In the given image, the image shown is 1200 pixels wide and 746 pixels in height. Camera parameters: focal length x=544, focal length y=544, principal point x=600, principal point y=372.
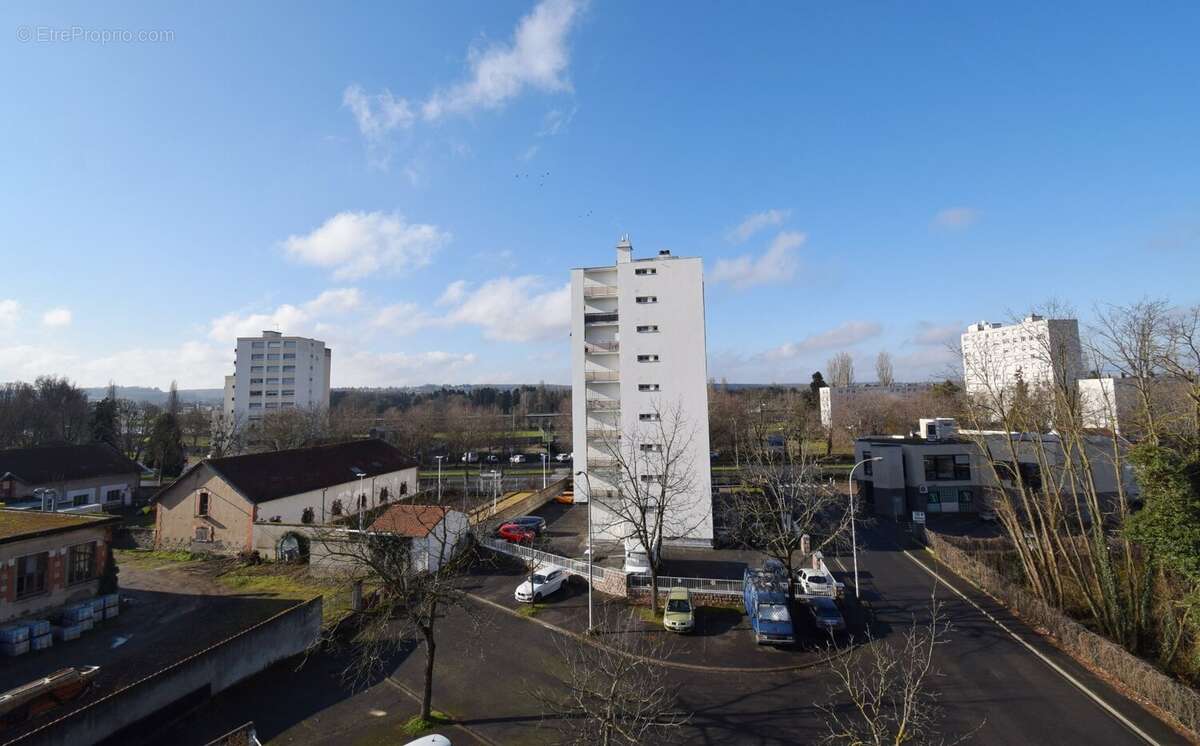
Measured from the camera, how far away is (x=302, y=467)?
38.2 metres

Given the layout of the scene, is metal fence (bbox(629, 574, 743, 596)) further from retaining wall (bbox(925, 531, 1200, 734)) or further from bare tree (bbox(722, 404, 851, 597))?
retaining wall (bbox(925, 531, 1200, 734))

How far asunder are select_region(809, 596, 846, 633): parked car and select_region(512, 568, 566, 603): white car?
35.7 feet

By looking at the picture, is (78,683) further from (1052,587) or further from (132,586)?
(1052,587)

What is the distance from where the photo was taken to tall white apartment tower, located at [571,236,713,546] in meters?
33.8

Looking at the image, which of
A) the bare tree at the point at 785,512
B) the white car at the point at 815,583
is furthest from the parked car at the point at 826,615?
the white car at the point at 815,583

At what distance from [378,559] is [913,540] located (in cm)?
3327

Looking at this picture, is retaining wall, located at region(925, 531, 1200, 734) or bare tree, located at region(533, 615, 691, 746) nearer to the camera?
bare tree, located at region(533, 615, 691, 746)

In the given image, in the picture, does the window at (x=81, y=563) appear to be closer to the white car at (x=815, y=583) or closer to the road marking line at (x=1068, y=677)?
the white car at (x=815, y=583)

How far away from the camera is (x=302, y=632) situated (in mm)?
19250

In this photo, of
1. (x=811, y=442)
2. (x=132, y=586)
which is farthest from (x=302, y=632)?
(x=811, y=442)

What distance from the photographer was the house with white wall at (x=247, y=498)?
32125mm

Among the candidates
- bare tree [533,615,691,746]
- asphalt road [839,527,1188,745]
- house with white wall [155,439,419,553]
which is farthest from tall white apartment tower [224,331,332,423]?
asphalt road [839,527,1188,745]

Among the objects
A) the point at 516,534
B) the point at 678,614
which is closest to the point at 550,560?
the point at 516,534

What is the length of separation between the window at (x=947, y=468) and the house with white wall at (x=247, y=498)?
134ft
